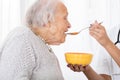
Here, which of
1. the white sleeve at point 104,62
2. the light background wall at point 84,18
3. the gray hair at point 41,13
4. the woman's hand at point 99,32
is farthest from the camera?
the light background wall at point 84,18

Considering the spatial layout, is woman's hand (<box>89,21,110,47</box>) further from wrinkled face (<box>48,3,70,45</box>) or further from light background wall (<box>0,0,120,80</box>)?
light background wall (<box>0,0,120,80</box>)

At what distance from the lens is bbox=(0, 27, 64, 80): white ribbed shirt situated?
1.07 meters

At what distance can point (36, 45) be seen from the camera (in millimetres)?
1175

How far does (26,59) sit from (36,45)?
0.10 metres

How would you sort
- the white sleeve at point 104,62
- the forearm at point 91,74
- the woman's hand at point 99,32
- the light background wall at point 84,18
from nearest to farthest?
1. the woman's hand at point 99,32
2. the forearm at point 91,74
3. the white sleeve at point 104,62
4. the light background wall at point 84,18

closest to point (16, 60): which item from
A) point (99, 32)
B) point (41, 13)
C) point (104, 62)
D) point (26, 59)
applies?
point (26, 59)

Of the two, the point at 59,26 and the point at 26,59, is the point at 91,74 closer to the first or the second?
the point at 59,26

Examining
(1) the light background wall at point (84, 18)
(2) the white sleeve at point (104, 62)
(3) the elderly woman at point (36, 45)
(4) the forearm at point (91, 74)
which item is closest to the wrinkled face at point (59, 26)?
(3) the elderly woman at point (36, 45)

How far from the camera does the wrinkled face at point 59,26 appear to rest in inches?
49.4

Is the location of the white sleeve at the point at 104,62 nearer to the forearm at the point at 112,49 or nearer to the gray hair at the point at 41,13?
the forearm at the point at 112,49

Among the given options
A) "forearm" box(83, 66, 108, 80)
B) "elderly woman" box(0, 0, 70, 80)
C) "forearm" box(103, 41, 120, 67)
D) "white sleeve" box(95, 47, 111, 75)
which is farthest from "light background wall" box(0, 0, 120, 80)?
"elderly woman" box(0, 0, 70, 80)

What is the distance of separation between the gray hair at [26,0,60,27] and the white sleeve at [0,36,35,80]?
0.13m

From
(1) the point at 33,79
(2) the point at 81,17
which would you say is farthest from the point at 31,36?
(2) the point at 81,17

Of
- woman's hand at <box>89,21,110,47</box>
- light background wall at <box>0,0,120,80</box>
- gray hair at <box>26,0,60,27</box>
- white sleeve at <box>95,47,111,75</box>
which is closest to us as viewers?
gray hair at <box>26,0,60,27</box>
